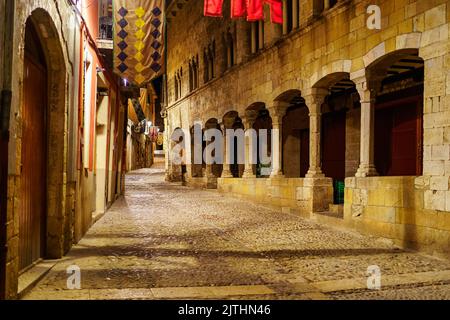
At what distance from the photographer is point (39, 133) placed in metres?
5.48

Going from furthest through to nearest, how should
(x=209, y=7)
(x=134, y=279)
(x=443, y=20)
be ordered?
(x=209, y=7), (x=443, y=20), (x=134, y=279)

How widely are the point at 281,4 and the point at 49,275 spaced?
9.51 m

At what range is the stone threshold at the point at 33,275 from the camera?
4.16 meters

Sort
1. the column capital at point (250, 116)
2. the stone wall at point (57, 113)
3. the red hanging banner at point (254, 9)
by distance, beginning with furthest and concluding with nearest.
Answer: the column capital at point (250, 116), the red hanging banner at point (254, 9), the stone wall at point (57, 113)

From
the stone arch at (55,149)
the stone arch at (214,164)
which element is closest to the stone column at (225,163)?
the stone arch at (214,164)

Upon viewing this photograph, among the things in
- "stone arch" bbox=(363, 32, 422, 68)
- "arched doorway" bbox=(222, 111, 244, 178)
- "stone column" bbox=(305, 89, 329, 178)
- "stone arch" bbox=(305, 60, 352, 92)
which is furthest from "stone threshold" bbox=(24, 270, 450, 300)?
"arched doorway" bbox=(222, 111, 244, 178)

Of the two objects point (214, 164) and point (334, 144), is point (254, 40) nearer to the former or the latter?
point (334, 144)

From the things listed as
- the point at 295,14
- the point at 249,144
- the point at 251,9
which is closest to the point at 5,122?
the point at 251,9

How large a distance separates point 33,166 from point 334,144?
10.3 meters

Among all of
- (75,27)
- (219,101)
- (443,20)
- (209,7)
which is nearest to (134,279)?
(75,27)

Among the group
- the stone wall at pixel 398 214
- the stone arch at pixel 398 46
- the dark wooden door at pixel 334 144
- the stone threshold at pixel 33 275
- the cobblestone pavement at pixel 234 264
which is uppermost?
the stone arch at pixel 398 46

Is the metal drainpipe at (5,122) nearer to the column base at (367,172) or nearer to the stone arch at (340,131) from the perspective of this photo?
the column base at (367,172)

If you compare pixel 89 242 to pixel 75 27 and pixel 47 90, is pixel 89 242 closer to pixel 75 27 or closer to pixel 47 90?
pixel 47 90

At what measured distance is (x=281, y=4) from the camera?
12.0 m
